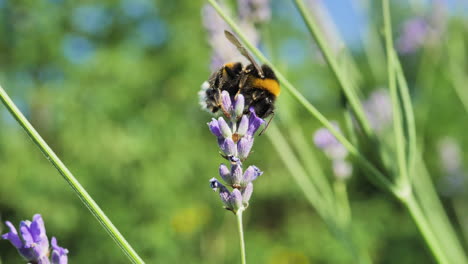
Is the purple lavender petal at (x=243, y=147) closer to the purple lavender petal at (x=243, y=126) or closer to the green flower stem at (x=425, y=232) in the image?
the purple lavender petal at (x=243, y=126)

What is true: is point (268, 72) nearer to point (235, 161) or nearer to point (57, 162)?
point (235, 161)

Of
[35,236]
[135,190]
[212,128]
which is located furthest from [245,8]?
[135,190]

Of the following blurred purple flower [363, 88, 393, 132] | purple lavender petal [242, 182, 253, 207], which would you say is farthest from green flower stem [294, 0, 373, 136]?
blurred purple flower [363, 88, 393, 132]

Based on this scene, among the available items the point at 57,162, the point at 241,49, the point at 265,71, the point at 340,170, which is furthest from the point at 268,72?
the point at 340,170

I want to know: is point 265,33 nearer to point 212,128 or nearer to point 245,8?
point 245,8

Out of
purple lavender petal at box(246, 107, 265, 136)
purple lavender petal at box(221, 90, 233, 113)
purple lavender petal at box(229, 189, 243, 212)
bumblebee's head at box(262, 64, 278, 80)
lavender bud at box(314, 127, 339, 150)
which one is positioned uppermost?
lavender bud at box(314, 127, 339, 150)

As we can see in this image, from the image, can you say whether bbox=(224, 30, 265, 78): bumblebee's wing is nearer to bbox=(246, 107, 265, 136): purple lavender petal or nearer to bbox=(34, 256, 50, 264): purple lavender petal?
bbox=(246, 107, 265, 136): purple lavender petal

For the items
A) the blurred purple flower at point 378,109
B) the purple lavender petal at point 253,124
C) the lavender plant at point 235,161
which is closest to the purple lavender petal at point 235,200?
the lavender plant at point 235,161
